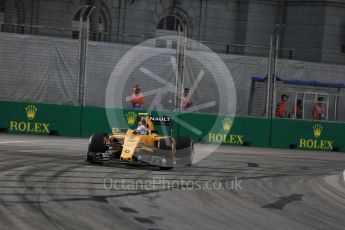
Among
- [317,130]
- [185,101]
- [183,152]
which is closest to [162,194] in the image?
[183,152]

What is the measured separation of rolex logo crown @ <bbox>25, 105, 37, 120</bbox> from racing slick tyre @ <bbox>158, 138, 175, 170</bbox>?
873 cm

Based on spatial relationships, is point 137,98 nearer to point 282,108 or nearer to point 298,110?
point 282,108

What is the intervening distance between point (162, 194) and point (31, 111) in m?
12.4

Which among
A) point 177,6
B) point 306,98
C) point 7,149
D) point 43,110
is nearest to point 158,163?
point 7,149

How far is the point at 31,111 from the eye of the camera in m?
22.7

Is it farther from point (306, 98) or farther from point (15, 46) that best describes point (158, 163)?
point (306, 98)

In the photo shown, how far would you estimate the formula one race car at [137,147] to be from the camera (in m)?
14.4

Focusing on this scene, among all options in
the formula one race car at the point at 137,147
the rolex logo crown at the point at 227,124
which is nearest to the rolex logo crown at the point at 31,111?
the rolex logo crown at the point at 227,124

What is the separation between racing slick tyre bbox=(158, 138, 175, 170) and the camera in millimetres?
14641

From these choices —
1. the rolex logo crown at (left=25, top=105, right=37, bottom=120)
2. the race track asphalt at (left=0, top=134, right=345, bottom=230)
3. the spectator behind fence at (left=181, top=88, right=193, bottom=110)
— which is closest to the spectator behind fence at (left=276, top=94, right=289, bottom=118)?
the spectator behind fence at (left=181, top=88, right=193, bottom=110)

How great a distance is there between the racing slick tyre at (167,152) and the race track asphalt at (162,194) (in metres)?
0.21

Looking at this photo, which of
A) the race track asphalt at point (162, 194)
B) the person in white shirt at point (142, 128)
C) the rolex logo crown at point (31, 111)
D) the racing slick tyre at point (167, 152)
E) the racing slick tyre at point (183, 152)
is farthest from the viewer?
the rolex logo crown at point (31, 111)

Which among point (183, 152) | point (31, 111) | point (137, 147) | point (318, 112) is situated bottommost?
point (183, 152)

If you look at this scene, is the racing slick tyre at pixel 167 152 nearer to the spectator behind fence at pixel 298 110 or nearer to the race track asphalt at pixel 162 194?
the race track asphalt at pixel 162 194
